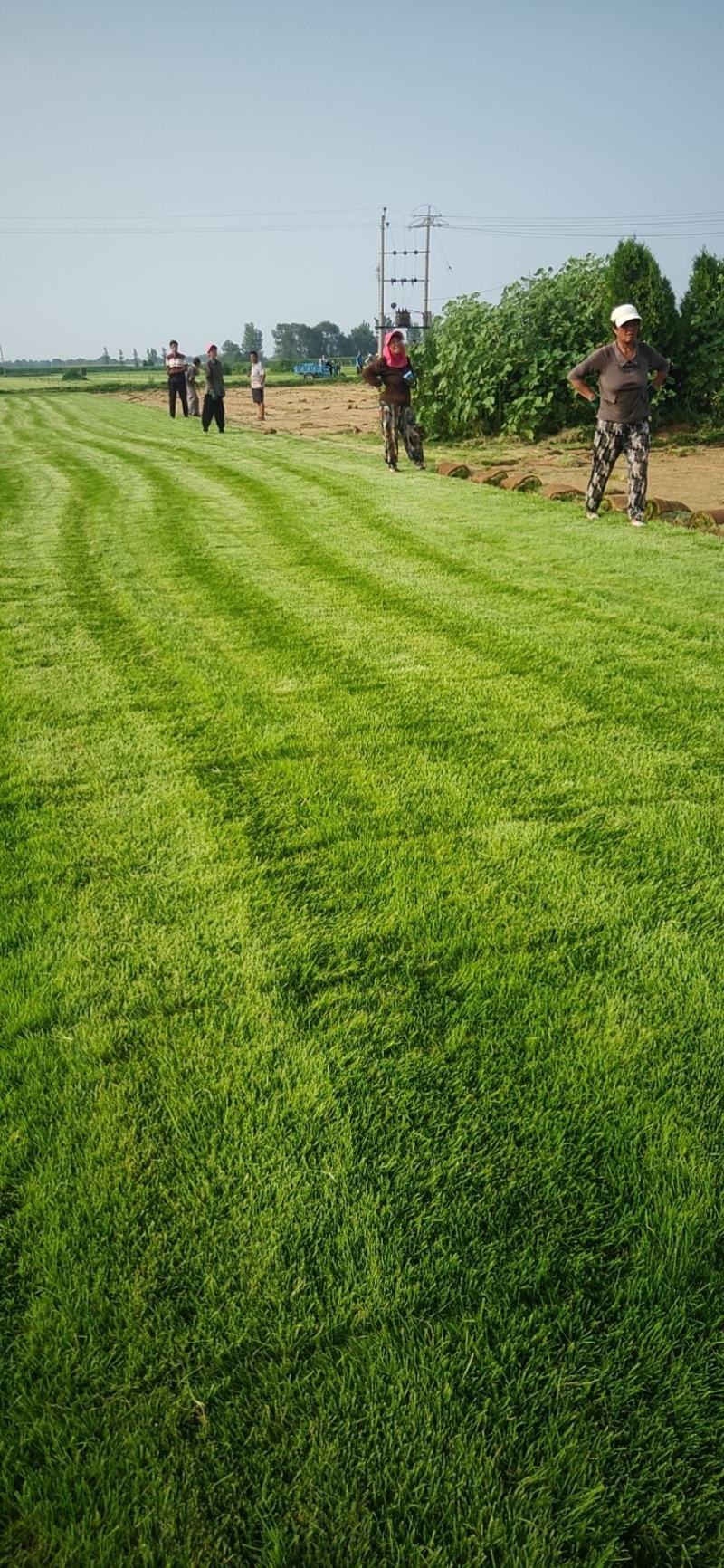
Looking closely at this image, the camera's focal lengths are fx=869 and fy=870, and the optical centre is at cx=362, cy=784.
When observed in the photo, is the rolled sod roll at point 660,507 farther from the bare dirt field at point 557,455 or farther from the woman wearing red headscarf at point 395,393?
the woman wearing red headscarf at point 395,393

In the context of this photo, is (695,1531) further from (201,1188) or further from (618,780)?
(618,780)

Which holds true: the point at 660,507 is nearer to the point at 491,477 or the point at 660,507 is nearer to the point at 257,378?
the point at 491,477

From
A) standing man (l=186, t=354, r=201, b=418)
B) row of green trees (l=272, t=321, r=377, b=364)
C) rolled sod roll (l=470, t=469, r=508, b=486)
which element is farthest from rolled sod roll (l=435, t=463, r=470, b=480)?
row of green trees (l=272, t=321, r=377, b=364)

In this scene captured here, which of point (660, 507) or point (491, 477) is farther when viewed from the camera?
point (491, 477)

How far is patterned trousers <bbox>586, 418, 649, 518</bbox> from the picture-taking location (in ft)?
25.5

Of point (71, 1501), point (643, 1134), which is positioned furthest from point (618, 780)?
point (71, 1501)

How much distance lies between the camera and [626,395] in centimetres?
764

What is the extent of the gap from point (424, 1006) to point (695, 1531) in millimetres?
1073

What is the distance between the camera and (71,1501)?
1.20 m

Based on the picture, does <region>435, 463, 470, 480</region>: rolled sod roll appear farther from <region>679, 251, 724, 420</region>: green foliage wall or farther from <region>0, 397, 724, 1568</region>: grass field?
<region>0, 397, 724, 1568</region>: grass field

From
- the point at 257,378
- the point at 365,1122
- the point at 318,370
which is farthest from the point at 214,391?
the point at 318,370

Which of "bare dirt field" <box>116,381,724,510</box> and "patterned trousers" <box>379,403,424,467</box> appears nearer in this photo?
"bare dirt field" <box>116,381,724,510</box>

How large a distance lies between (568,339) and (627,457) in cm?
856

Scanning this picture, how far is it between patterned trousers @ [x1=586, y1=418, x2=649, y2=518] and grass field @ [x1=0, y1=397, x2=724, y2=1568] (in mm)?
4386
